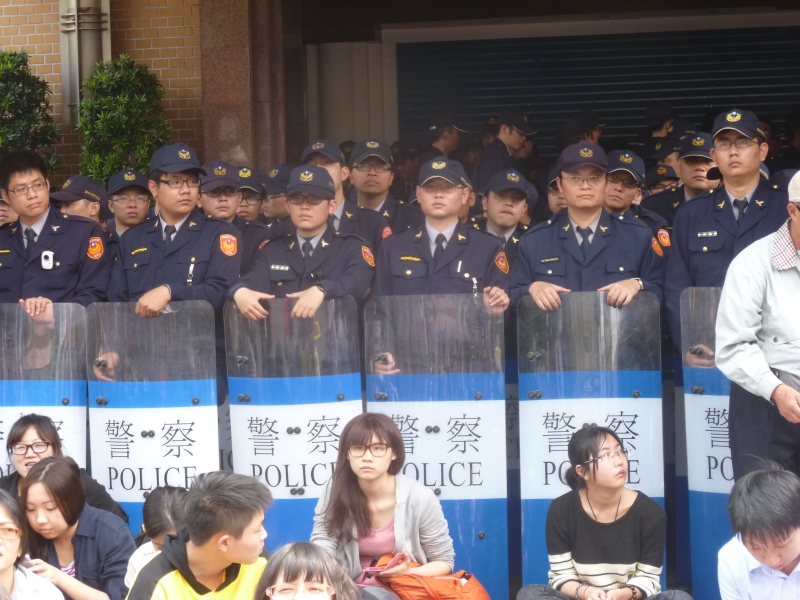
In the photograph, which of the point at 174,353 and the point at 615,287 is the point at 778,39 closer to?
the point at 615,287

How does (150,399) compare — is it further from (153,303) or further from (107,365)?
(153,303)

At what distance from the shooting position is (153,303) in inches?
201

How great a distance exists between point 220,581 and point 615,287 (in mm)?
2227

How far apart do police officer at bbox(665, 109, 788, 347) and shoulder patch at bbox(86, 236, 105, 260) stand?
2.90 meters

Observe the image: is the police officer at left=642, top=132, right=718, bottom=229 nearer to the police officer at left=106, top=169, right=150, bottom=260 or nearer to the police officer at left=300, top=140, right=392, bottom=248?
the police officer at left=300, top=140, right=392, bottom=248

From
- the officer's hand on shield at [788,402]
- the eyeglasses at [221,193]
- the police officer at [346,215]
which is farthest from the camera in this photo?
the eyeglasses at [221,193]

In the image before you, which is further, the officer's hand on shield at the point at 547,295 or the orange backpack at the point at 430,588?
the officer's hand on shield at the point at 547,295

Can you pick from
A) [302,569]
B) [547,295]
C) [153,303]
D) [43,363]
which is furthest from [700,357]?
[43,363]

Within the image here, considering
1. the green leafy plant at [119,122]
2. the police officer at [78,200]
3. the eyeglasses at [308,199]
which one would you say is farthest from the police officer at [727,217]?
the green leafy plant at [119,122]

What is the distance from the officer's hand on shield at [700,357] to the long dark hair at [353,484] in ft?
4.49

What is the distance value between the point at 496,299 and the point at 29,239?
2.55 metres

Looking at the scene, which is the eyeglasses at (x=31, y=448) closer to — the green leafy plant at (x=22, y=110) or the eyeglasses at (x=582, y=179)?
the eyeglasses at (x=582, y=179)

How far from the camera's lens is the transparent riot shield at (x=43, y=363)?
5.29 meters

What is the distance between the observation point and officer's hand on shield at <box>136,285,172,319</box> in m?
5.11
